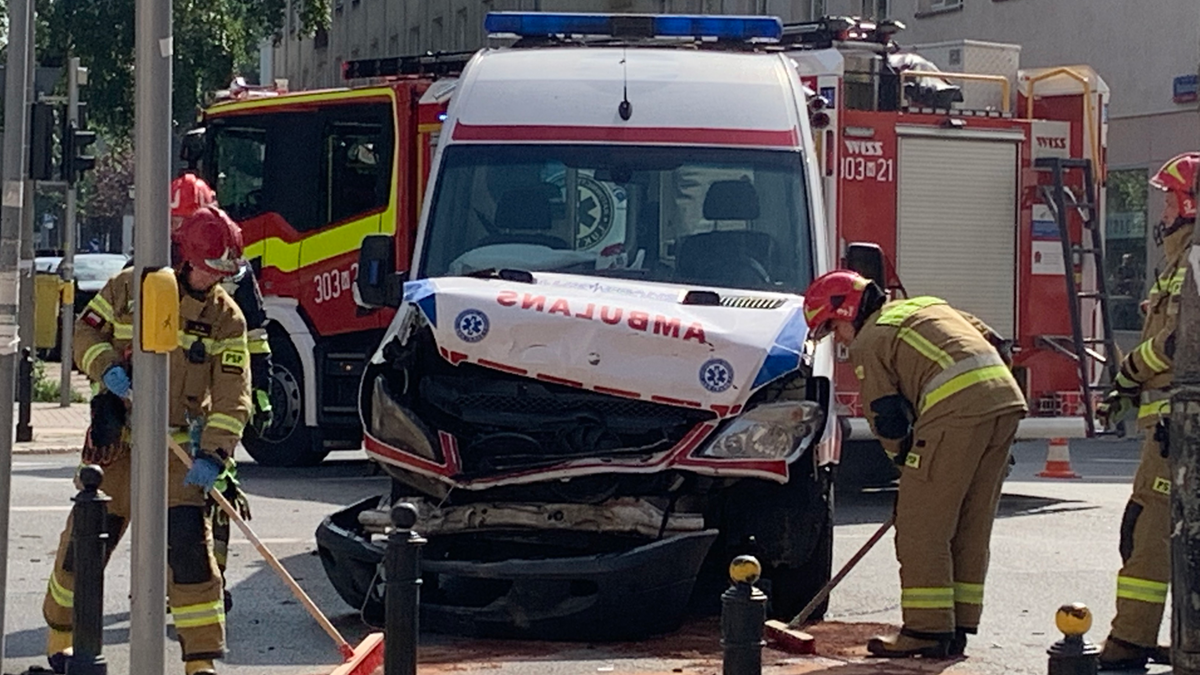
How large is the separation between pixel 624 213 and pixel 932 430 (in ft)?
6.96

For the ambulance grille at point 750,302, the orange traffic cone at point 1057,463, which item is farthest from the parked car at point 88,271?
the ambulance grille at point 750,302

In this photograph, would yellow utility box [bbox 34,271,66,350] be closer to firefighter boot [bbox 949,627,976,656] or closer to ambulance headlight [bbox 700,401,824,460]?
ambulance headlight [bbox 700,401,824,460]

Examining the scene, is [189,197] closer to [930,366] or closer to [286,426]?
[930,366]

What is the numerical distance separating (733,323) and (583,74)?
210 centimetres

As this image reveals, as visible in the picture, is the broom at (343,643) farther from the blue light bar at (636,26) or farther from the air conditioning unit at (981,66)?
the air conditioning unit at (981,66)

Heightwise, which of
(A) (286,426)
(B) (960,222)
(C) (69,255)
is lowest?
(A) (286,426)

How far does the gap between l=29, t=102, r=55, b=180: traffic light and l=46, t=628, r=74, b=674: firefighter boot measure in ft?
13.3

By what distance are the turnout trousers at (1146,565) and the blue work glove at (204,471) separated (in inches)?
142

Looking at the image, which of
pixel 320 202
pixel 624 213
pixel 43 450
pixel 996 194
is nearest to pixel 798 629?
A: pixel 624 213

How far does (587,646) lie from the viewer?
26.8 ft

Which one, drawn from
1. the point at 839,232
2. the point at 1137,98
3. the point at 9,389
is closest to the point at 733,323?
the point at 9,389

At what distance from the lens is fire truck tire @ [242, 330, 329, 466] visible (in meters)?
14.6

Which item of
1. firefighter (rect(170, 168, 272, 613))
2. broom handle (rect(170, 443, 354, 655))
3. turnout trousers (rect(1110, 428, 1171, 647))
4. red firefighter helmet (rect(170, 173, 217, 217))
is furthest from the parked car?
turnout trousers (rect(1110, 428, 1171, 647))

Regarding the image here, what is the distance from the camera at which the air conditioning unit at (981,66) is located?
1403 cm
